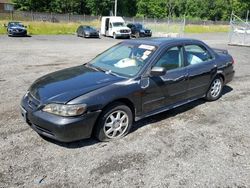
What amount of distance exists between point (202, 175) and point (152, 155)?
78 centimetres

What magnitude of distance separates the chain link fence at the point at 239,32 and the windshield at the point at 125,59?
18.7 meters

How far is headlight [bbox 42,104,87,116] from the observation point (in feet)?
13.1

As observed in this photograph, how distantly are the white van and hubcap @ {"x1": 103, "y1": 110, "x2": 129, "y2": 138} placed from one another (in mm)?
26593

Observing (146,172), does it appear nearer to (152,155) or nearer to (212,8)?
(152,155)

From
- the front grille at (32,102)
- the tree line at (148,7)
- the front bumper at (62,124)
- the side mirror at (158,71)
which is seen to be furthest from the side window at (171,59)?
the tree line at (148,7)

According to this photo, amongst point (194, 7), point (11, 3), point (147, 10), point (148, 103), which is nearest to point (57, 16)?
point (11, 3)

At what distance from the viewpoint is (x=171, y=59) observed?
5.34m

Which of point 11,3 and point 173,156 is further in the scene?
point 11,3

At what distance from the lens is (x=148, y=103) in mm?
4930

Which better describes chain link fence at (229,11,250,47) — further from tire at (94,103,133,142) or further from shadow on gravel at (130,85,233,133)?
tire at (94,103,133,142)

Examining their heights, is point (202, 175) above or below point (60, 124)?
below

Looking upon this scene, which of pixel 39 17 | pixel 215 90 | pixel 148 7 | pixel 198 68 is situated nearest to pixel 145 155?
pixel 198 68

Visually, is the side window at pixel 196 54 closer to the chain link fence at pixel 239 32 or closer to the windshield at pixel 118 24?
the chain link fence at pixel 239 32

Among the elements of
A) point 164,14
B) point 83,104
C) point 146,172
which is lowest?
point 146,172
